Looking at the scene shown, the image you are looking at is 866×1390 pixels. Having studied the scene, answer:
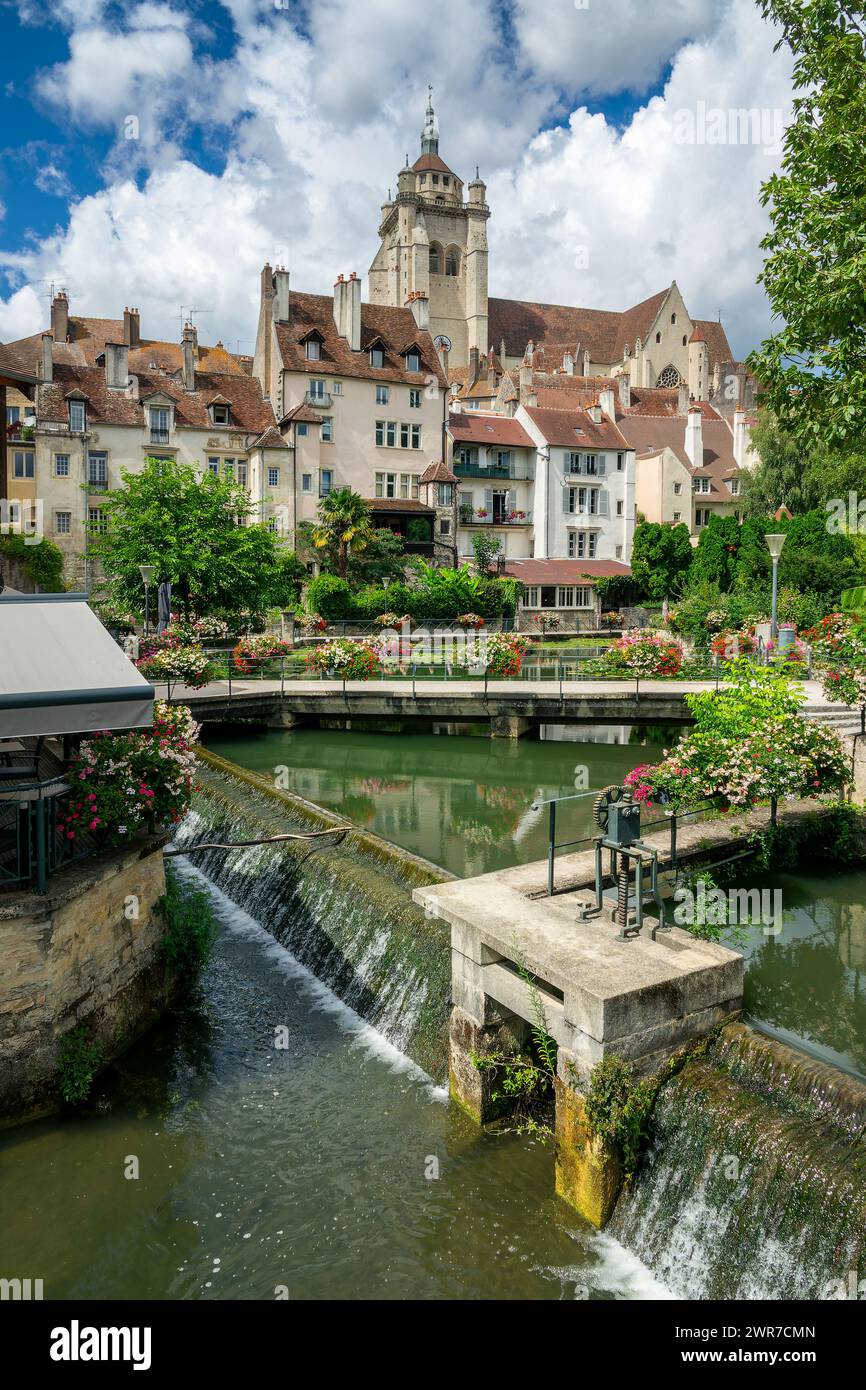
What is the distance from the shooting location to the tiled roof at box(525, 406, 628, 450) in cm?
5706

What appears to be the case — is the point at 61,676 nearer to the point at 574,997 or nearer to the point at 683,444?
the point at 574,997

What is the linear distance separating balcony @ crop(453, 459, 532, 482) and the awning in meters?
47.7

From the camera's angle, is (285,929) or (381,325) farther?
(381,325)

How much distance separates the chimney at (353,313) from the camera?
52844 mm

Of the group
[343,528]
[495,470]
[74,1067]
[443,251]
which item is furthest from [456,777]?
[443,251]

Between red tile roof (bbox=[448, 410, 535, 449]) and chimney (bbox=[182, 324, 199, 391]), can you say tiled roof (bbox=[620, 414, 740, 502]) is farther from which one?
chimney (bbox=[182, 324, 199, 391])

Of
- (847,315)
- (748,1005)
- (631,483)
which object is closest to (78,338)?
(631,483)

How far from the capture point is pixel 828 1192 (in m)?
5.86

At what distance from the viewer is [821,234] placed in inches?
534

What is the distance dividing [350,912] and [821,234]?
11.9m

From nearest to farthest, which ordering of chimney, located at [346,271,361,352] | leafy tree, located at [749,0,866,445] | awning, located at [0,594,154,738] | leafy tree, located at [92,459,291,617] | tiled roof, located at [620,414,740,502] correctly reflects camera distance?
awning, located at [0,594,154,738]
leafy tree, located at [749,0,866,445]
leafy tree, located at [92,459,291,617]
chimney, located at [346,271,361,352]
tiled roof, located at [620,414,740,502]

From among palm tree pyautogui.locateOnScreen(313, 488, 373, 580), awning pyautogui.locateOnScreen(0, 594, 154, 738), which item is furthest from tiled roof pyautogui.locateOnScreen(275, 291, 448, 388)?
awning pyautogui.locateOnScreen(0, 594, 154, 738)
